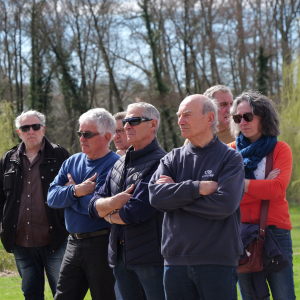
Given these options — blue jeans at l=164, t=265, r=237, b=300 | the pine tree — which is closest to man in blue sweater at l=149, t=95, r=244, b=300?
blue jeans at l=164, t=265, r=237, b=300

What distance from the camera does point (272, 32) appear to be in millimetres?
29125

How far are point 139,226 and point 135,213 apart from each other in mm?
141

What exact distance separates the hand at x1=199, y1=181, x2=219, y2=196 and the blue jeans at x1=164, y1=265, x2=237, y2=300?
0.44 m

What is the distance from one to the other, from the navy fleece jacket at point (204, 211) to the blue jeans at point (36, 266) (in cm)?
212

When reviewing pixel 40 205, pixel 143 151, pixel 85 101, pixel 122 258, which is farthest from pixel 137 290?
pixel 85 101

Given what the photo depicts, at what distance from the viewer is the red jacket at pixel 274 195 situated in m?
3.14

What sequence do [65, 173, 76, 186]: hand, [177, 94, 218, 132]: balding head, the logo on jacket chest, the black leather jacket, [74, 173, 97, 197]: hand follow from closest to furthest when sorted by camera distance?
the logo on jacket chest, [177, 94, 218, 132]: balding head, [74, 173, 97, 197]: hand, [65, 173, 76, 186]: hand, the black leather jacket

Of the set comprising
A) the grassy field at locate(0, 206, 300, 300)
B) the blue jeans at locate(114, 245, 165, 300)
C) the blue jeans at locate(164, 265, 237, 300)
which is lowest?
the grassy field at locate(0, 206, 300, 300)

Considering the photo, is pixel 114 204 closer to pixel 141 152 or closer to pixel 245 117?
pixel 141 152

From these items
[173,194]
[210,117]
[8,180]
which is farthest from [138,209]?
[8,180]

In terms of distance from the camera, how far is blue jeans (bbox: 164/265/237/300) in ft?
8.33

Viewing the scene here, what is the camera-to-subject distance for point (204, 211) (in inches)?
100

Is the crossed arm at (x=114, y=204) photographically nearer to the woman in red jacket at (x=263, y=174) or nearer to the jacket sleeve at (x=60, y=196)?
the jacket sleeve at (x=60, y=196)

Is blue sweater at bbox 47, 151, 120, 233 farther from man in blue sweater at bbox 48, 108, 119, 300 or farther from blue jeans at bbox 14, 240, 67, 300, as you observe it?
blue jeans at bbox 14, 240, 67, 300
